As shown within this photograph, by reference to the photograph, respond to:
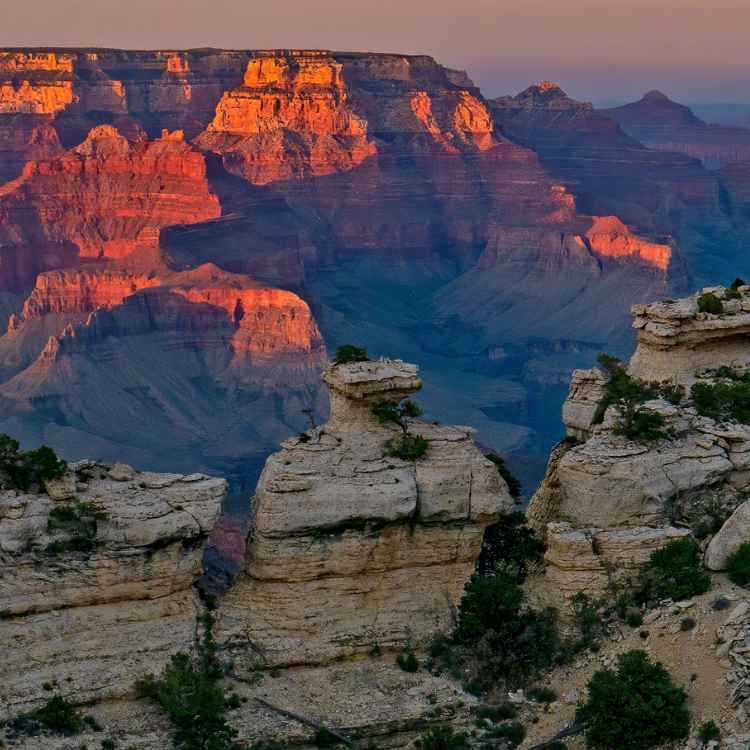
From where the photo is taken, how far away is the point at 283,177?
14688cm

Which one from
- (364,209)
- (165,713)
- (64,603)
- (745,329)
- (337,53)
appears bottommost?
(165,713)

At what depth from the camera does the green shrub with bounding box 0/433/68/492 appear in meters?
29.4

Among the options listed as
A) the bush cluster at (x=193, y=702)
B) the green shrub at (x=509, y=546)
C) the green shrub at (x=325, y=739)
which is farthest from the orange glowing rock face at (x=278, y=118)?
the green shrub at (x=325, y=739)

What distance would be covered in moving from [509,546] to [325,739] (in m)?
9.03

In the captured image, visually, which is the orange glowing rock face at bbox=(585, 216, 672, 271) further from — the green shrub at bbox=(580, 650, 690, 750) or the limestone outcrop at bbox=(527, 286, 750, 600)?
the green shrub at bbox=(580, 650, 690, 750)

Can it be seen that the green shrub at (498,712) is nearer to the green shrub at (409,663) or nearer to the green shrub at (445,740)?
the green shrub at (445,740)

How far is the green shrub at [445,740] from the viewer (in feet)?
90.6

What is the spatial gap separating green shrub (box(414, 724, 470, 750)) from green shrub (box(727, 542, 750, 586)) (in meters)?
8.47

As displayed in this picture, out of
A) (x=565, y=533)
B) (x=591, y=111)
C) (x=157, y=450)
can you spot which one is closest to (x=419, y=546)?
(x=565, y=533)

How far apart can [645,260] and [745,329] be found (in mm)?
96759

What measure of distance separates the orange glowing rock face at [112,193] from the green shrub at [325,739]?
105471 millimetres

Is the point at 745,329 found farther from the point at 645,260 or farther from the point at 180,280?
the point at 645,260

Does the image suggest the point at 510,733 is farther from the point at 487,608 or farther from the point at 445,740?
the point at 487,608

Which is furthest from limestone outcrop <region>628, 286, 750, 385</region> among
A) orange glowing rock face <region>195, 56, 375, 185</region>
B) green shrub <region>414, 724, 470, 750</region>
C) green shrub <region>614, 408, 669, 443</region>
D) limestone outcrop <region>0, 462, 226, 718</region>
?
orange glowing rock face <region>195, 56, 375, 185</region>
